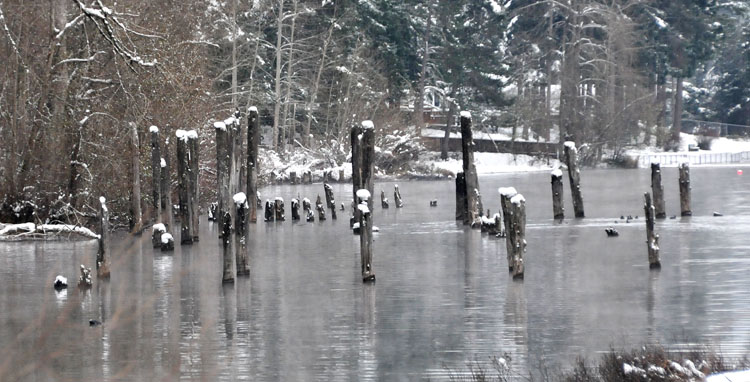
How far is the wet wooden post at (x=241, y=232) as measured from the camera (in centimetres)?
1936

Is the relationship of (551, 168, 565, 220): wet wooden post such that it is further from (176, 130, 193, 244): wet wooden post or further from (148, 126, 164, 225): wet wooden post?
(148, 126, 164, 225): wet wooden post

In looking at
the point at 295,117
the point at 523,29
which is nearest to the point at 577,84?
the point at 523,29

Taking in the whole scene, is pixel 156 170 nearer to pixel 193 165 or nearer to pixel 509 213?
pixel 193 165

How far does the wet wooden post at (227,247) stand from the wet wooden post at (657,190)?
12.5m

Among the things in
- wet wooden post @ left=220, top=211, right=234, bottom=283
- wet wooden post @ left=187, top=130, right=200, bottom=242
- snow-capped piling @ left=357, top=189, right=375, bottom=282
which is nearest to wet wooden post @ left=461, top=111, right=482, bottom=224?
wet wooden post @ left=187, top=130, right=200, bottom=242

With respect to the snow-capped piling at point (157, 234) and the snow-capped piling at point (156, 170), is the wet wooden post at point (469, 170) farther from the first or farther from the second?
the snow-capped piling at point (157, 234)

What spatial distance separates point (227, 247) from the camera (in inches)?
794

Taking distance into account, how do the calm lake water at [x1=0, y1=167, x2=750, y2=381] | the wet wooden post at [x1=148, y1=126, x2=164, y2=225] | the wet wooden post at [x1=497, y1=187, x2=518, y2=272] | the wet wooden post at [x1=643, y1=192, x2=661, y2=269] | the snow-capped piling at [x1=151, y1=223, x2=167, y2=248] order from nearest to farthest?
the calm lake water at [x1=0, y1=167, x2=750, y2=381] → the wet wooden post at [x1=497, y1=187, x2=518, y2=272] → the wet wooden post at [x1=643, y1=192, x2=661, y2=269] → the snow-capped piling at [x1=151, y1=223, x2=167, y2=248] → the wet wooden post at [x1=148, y1=126, x2=164, y2=225]

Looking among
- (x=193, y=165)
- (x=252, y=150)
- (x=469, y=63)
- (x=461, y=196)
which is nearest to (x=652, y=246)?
(x=193, y=165)

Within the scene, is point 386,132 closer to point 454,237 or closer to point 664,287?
point 454,237

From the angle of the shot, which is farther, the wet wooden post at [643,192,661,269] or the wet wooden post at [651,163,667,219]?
the wet wooden post at [651,163,667,219]

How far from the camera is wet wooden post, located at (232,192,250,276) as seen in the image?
19359 mm

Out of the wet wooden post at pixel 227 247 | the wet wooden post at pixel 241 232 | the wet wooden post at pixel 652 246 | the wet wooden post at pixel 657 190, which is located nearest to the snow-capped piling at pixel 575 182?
the wet wooden post at pixel 657 190

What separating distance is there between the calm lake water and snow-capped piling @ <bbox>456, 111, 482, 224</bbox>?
35.7 inches
